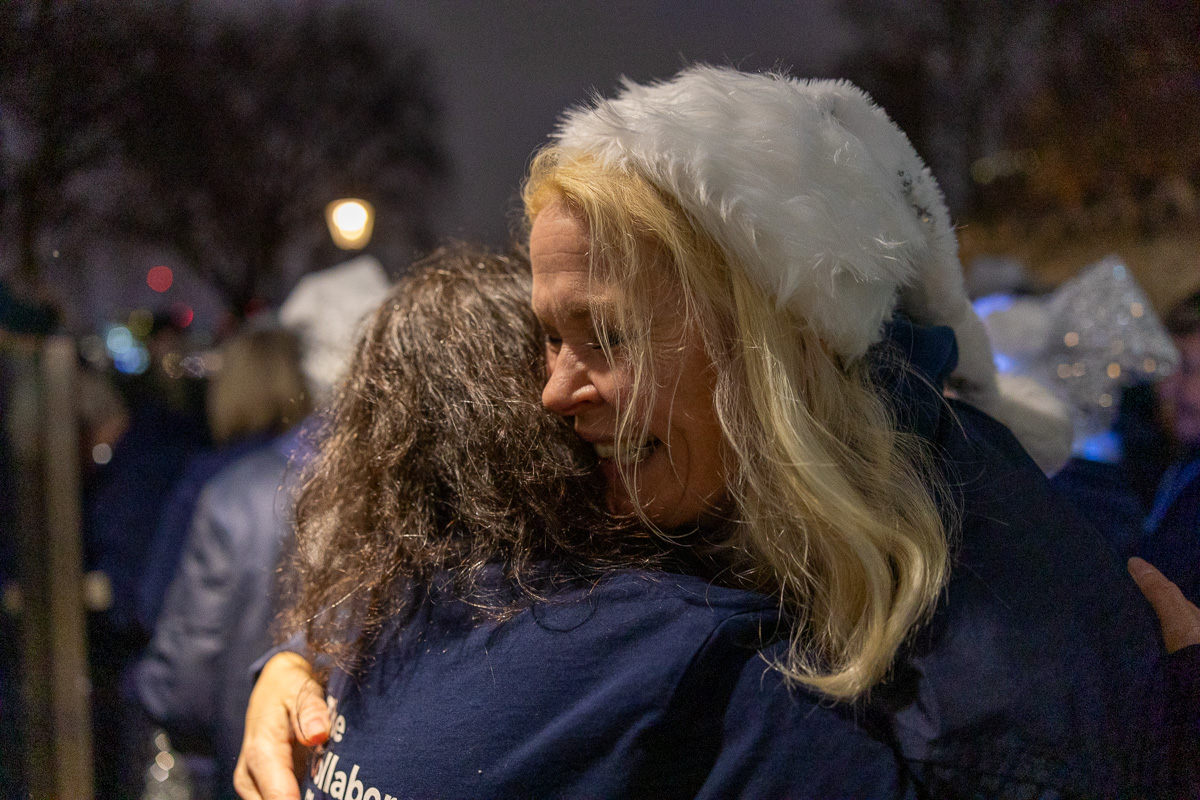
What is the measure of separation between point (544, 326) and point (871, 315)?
51 cm

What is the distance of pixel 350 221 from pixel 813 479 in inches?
130

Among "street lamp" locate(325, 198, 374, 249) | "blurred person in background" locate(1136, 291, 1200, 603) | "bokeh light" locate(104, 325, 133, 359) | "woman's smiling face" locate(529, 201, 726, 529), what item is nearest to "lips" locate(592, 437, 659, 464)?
"woman's smiling face" locate(529, 201, 726, 529)

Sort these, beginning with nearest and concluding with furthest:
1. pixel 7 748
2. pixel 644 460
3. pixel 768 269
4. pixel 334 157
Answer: pixel 768 269, pixel 644 460, pixel 7 748, pixel 334 157

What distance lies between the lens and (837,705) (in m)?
1.03

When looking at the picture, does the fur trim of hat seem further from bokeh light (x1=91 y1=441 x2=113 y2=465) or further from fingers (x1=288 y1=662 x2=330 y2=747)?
bokeh light (x1=91 y1=441 x2=113 y2=465)

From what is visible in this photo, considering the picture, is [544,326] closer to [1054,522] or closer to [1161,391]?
[1054,522]

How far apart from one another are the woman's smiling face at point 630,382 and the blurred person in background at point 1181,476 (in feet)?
2.36

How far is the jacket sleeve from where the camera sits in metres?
2.45

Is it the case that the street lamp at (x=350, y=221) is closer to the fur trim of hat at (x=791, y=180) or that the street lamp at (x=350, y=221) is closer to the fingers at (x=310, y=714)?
the fingers at (x=310, y=714)

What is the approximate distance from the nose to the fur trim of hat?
0.29 m

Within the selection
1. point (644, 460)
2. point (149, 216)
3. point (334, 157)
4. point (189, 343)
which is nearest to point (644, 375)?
point (644, 460)

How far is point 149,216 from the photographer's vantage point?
9.00 feet

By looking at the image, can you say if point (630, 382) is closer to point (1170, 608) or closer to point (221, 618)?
point (1170, 608)

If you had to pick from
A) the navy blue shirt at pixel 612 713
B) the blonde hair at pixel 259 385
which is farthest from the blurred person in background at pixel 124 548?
the navy blue shirt at pixel 612 713
